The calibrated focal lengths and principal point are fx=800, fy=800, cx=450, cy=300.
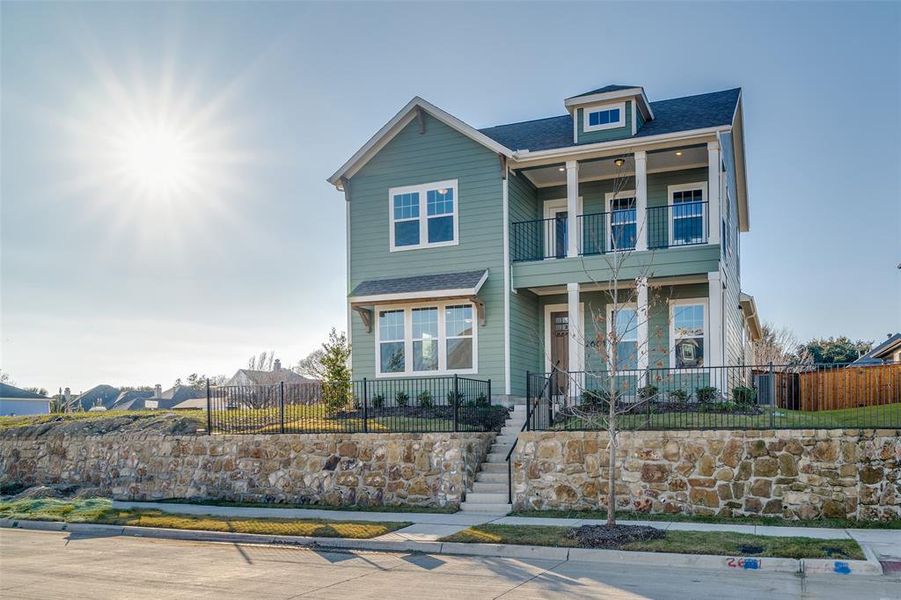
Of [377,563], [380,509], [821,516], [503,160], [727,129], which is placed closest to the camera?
[377,563]

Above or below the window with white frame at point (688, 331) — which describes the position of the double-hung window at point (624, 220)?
above

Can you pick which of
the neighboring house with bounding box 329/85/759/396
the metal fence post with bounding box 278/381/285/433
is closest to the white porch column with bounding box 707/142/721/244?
the neighboring house with bounding box 329/85/759/396

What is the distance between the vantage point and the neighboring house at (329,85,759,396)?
2044 centimetres

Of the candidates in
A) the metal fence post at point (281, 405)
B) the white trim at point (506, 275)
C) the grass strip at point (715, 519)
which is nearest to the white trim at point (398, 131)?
the white trim at point (506, 275)

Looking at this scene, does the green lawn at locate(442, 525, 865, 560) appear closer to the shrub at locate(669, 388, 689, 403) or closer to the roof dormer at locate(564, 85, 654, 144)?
the shrub at locate(669, 388, 689, 403)

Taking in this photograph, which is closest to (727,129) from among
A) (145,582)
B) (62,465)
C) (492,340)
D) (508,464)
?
(492,340)

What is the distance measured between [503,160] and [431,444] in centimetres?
829

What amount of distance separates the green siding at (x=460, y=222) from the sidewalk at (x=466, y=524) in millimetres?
6344

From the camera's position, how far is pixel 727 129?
63.5ft

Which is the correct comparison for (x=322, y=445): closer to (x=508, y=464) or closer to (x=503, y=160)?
(x=508, y=464)

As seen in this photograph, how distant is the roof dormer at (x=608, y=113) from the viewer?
21.2 meters

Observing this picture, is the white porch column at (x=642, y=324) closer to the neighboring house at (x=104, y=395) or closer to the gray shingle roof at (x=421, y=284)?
the gray shingle roof at (x=421, y=284)

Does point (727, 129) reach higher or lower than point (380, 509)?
higher

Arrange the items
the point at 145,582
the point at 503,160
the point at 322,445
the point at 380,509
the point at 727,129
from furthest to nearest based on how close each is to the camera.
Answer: the point at 503,160 → the point at 727,129 → the point at 322,445 → the point at 380,509 → the point at 145,582
